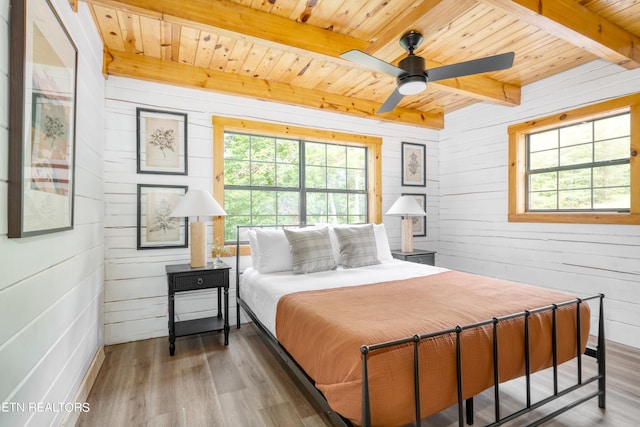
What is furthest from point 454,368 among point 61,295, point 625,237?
point 625,237

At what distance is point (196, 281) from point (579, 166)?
3803 millimetres

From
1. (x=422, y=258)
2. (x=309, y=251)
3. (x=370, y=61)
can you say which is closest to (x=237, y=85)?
(x=370, y=61)

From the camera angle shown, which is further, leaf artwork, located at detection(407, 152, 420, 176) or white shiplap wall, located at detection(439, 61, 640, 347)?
leaf artwork, located at detection(407, 152, 420, 176)

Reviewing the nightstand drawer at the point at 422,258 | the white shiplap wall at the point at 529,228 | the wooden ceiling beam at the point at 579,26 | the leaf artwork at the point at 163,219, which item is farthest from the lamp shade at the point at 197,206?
the white shiplap wall at the point at 529,228

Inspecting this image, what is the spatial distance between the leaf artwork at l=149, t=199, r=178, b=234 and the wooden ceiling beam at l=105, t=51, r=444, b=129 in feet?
3.86

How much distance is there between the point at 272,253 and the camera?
2.88m

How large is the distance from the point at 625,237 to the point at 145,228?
429 centimetres

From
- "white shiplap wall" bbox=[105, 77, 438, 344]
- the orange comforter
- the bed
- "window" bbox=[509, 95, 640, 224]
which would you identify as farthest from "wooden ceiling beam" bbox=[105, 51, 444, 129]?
the orange comforter

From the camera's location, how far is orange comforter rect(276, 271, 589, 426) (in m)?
1.29

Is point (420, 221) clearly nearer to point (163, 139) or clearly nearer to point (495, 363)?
point (495, 363)

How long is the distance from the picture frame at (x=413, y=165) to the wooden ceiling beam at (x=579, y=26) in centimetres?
224

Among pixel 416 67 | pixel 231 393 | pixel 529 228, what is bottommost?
pixel 231 393

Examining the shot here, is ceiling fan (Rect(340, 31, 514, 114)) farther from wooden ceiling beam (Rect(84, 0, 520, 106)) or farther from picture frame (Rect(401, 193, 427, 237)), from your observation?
picture frame (Rect(401, 193, 427, 237))

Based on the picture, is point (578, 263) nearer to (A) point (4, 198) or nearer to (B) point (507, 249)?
(B) point (507, 249)
